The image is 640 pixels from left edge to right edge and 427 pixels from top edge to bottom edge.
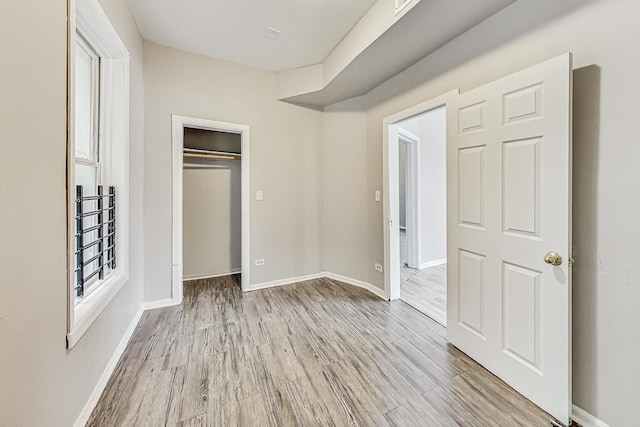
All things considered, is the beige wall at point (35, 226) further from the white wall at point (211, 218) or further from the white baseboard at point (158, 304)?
the white wall at point (211, 218)

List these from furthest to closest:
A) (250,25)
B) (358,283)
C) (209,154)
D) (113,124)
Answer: (209,154) < (358,283) < (250,25) < (113,124)

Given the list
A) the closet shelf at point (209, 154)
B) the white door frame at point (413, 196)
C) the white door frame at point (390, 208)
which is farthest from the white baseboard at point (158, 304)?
the white door frame at point (413, 196)

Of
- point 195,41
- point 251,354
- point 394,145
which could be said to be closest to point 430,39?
point 394,145

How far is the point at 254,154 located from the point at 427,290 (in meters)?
2.75

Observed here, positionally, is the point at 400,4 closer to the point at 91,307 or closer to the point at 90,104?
the point at 90,104

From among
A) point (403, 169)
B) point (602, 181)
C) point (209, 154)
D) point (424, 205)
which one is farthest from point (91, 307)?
point (403, 169)

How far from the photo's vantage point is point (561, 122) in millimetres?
1290

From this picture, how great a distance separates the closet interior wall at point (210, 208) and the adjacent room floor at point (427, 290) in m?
2.47

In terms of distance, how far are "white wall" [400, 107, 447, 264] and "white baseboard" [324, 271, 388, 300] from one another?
4.79ft

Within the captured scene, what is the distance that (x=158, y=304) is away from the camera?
266cm

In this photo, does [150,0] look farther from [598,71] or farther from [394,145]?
[598,71]

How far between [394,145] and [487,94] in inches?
46.9

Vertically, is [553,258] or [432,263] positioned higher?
[553,258]

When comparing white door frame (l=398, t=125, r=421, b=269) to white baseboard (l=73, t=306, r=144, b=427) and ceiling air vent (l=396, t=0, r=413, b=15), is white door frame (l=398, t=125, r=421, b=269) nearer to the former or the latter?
ceiling air vent (l=396, t=0, r=413, b=15)
